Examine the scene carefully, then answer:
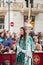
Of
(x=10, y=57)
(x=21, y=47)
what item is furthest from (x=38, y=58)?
(x=21, y=47)

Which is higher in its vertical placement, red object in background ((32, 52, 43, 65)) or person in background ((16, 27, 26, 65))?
person in background ((16, 27, 26, 65))

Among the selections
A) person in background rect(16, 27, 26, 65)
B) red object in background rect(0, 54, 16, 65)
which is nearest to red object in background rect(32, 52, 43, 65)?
red object in background rect(0, 54, 16, 65)

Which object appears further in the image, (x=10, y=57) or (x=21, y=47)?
(x=10, y=57)

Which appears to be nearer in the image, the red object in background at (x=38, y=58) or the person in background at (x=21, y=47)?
the person in background at (x=21, y=47)

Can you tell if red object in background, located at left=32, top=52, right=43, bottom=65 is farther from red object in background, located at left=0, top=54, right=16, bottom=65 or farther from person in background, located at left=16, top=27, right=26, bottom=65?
person in background, located at left=16, top=27, right=26, bottom=65

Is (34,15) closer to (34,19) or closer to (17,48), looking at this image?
(34,19)

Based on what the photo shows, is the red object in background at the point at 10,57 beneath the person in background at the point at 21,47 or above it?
beneath

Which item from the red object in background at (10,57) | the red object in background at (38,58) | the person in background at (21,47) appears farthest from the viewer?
the red object in background at (38,58)

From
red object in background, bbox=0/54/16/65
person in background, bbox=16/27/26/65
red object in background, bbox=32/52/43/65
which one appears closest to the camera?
person in background, bbox=16/27/26/65

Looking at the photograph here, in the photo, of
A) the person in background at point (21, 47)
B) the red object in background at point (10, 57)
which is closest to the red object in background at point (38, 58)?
the red object in background at point (10, 57)

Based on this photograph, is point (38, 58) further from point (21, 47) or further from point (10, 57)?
point (21, 47)

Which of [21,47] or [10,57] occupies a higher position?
[21,47]

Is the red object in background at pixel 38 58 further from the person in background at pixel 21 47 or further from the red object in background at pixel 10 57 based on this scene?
the person in background at pixel 21 47

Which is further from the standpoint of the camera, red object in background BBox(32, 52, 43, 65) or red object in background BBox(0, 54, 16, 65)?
red object in background BBox(32, 52, 43, 65)
